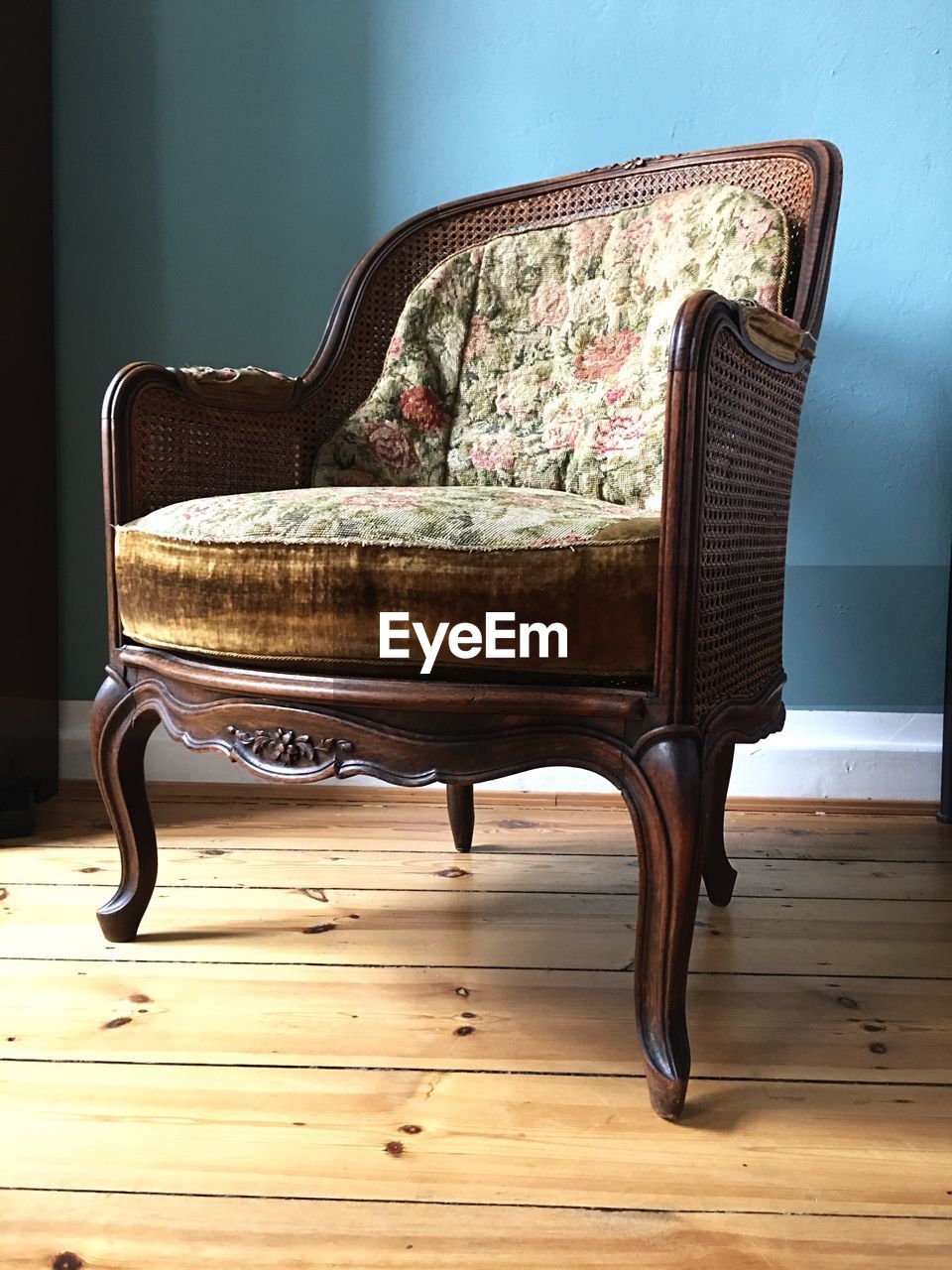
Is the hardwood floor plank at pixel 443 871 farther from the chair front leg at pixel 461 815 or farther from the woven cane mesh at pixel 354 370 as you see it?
the woven cane mesh at pixel 354 370

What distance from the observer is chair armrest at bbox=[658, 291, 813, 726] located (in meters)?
0.91

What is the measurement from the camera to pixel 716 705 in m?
1.02

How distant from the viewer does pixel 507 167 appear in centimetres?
185

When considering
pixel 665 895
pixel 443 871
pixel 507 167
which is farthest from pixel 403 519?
pixel 507 167

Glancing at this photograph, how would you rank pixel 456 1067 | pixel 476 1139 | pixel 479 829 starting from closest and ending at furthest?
pixel 476 1139 < pixel 456 1067 < pixel 479 829

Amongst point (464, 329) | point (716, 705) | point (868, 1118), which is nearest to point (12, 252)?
point (464, 329)

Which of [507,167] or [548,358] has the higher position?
[507,167]

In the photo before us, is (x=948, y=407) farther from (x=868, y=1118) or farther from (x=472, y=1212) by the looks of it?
(x=472, y=1212)

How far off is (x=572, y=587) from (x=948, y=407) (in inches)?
45.4

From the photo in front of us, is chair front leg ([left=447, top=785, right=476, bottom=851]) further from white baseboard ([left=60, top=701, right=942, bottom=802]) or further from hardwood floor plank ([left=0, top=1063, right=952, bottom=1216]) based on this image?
hardwood floor plank ([left=0, top=1063, right=952, bottom=1216])

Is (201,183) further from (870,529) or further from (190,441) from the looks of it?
(870,529)

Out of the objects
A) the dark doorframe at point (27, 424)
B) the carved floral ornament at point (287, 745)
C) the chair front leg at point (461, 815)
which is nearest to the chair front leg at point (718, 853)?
the chair front leg at point (461, 815)

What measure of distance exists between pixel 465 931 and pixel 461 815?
29cm

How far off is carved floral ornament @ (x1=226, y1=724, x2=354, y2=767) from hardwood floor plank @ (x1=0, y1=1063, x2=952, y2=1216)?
285 millimetres
